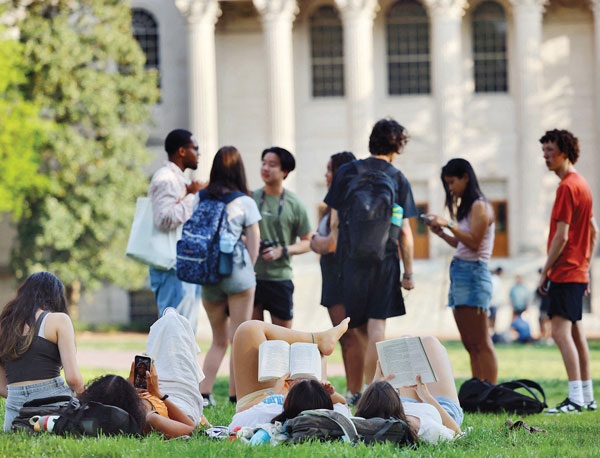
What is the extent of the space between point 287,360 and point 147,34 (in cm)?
2969

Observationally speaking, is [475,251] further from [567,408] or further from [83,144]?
[83,144]

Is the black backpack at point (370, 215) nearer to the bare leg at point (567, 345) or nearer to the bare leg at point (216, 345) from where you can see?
the bare leg at point (216, 345)

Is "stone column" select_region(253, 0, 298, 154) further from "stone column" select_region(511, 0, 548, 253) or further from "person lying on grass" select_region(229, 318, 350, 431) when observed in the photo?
"person lying on grass" select_region(229, 318, 350, 431)

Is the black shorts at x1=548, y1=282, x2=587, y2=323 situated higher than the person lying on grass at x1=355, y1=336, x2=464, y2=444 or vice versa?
the black shorts at x1=548, y1=282, x2=587, y2=323

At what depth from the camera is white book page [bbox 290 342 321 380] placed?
6.48 meters

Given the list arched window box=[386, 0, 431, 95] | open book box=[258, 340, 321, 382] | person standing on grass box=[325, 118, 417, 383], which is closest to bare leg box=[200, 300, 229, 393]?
person standing on grass box=[325, 118, 417, 383]

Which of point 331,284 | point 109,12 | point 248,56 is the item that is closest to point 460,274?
point 331,284

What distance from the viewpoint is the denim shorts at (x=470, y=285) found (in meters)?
9.17

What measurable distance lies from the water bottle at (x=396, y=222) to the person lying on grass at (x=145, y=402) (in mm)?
2480

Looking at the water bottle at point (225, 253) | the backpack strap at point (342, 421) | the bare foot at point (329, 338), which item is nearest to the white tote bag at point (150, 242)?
the water bottle at point (225, 253)

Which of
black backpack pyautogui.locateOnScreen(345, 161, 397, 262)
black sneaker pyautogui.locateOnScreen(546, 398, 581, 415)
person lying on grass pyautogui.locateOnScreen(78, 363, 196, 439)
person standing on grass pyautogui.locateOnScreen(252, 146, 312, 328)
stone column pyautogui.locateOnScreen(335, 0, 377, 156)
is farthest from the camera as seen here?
stone column pyautogui.locateOnScreen(335, 0, 377, 156)

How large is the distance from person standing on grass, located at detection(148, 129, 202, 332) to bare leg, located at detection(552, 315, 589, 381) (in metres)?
3.25

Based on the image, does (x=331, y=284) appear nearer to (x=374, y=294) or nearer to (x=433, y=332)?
(x=374, y=294)

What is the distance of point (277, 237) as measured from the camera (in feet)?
32.4
